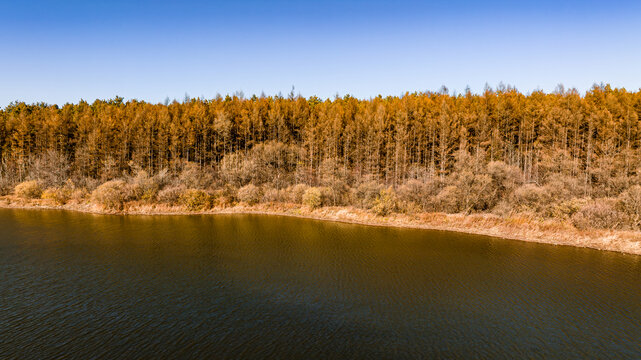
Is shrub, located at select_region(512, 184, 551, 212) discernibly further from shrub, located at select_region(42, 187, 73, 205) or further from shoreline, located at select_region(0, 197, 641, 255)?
shrub, located at select_region(42, 187, 73, 205)

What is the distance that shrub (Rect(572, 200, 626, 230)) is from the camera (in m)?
34.4

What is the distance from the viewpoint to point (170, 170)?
66875 millimetres

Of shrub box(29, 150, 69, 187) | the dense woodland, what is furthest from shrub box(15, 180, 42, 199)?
shrub box(29, 150, 69, 187)

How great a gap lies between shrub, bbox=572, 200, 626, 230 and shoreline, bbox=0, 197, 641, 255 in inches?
46.0

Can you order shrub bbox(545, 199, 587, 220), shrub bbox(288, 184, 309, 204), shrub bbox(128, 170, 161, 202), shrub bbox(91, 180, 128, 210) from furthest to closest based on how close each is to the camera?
shrub bbox(288, 184, 309, 204), shrub bbox(128, 170, 161, 202), shrub bbox(91, 180, 128, 210), shrub bbox(545, 199, 587, 220)

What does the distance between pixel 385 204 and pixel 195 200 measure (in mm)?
30304

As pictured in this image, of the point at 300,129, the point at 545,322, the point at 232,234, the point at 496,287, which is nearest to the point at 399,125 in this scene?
the point at 300,129

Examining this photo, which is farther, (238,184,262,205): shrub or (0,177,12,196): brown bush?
(0,177,12,196): brown bush

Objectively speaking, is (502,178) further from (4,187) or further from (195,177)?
(4,187)

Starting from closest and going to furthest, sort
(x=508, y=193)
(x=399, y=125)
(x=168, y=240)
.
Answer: (x=168, y=240) → (x=508, y=193) → (x=399, y=125)

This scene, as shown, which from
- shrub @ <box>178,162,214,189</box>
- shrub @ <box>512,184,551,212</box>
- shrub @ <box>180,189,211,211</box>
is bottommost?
shrub @ <box>180,189,211,211</box>

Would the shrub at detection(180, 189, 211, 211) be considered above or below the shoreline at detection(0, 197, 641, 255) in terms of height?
above

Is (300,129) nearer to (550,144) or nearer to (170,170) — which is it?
(170,170)

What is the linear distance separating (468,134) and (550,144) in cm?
1425
